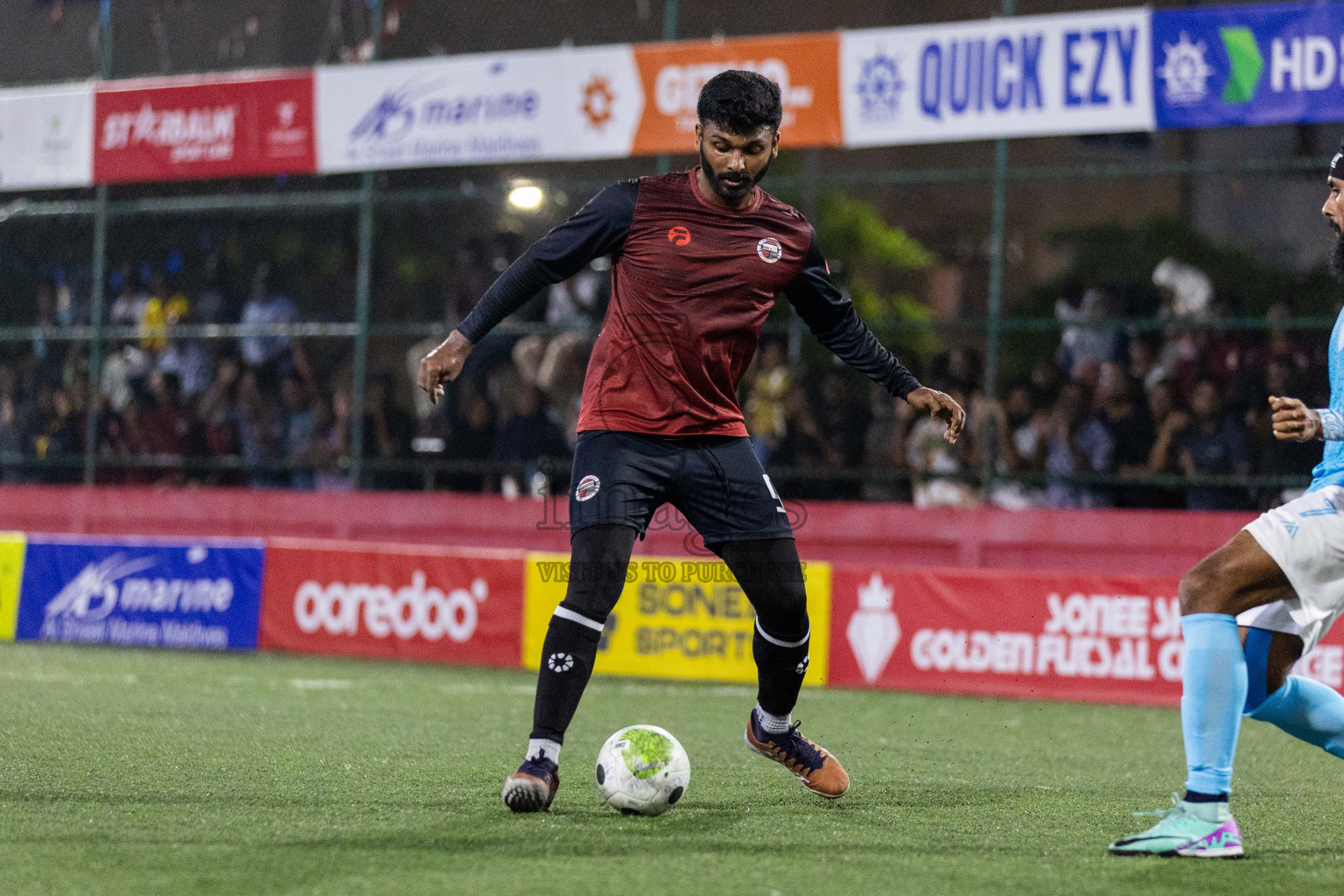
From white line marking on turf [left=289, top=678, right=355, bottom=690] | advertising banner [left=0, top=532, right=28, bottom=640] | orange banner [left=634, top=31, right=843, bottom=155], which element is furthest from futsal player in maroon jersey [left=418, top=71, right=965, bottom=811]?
advertising banner [left=0, top=532, right=28, bottom=640]

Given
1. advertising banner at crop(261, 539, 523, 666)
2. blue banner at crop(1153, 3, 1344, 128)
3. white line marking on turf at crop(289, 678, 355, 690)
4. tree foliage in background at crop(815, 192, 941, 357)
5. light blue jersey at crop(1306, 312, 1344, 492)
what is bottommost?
white line marking on turf at crop(289, 678, 355, 690)

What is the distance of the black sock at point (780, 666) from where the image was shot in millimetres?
5715

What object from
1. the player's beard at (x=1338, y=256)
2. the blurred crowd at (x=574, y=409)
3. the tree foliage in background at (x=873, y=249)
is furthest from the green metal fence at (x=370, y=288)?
the tree foliage in background at (x=873, y=249)

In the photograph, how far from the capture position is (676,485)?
546 centimetres

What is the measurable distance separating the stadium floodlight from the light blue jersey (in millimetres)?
11216

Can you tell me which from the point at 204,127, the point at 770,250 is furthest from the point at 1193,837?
the point at 204,127

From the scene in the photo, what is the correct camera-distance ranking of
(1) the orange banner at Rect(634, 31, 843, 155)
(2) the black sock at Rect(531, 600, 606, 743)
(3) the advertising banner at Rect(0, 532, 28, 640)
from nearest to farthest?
(2) the black sock at Rect(531, 600, 606, 743), (1) the orange banner at Rect(634, 31, 843, 155), (3) the advertising banner at Rect(0, 532, 28, 640)

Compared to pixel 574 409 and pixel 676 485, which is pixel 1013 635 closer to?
pixel 574 409

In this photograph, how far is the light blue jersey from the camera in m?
4.73

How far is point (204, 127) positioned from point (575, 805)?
12.4 meters

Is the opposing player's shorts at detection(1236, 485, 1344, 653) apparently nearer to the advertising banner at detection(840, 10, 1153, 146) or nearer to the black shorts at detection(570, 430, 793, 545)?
the black shorts at detection(570, 430, 793, 545)

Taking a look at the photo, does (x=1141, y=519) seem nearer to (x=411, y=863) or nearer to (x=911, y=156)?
(x=411, y=863)

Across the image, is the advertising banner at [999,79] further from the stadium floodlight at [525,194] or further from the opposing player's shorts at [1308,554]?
the opposing player's shorts at [1308,554]

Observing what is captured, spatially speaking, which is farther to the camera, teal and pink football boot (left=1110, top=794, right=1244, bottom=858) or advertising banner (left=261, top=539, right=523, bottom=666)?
advertising banner (left=261, top=539, right=523, bottom=666)
